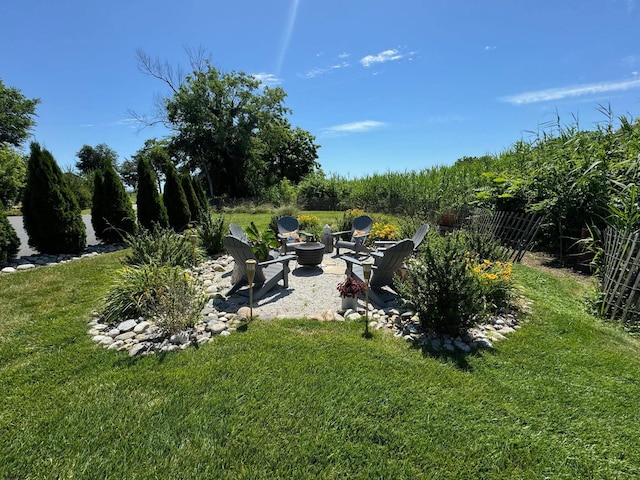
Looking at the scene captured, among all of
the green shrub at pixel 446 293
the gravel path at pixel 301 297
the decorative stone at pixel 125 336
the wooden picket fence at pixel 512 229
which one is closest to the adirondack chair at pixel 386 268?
the gravel path at pixel 301 297

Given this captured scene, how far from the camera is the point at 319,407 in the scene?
2203 millimetres

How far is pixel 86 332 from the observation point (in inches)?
130

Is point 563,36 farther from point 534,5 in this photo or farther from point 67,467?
point 67,467

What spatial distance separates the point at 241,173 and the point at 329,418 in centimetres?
2210

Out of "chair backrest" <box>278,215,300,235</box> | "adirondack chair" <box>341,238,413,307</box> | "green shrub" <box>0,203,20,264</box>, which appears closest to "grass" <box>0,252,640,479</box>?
"adirondack chair" <box>341,238,413,307</box>

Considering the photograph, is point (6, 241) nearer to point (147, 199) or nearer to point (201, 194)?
point (147, 199)

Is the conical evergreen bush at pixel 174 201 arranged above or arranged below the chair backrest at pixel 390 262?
above

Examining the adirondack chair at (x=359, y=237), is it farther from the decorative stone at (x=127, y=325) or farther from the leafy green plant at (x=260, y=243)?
the decorative stone at (x=127, y=325)

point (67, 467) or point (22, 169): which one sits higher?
point (22, 169)

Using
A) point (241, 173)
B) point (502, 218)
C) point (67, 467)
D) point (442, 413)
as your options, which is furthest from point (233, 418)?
point (241, 173)

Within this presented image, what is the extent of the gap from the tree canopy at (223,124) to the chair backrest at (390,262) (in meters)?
19.2

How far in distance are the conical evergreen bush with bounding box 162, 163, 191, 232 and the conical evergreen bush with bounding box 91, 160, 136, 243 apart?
1121mm

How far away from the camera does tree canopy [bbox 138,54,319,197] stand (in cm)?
2108

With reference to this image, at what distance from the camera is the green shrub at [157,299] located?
127 inches
